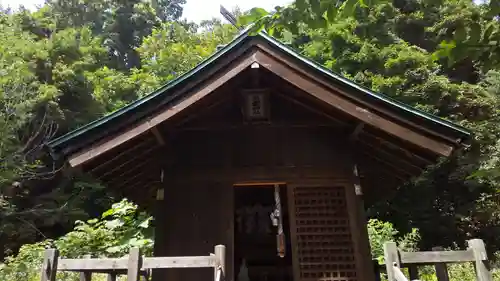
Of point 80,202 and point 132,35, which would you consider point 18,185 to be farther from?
point 132,35

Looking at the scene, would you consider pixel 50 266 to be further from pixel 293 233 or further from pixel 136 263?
pixel 293 233

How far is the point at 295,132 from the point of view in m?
6.14

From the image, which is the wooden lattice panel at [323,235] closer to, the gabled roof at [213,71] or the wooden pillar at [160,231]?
the gabled roof at [213,71]

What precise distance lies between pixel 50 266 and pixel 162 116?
7.20 ft

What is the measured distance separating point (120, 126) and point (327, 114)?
119 inches

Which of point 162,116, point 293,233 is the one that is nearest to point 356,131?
point 293,233

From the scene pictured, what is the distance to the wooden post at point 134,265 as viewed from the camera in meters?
4.25

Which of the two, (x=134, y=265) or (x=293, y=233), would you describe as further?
(x=293, y=233)

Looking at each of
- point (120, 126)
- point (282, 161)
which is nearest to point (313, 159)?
point (282, 161)

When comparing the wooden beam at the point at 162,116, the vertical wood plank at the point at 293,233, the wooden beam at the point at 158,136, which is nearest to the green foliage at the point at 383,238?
the vertical wood plank at the point at 293,233

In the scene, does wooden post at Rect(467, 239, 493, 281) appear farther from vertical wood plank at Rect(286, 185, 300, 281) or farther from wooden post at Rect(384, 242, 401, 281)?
vertical wood plank at Rect(286, 185, 300, 281)

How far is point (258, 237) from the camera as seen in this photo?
9.48m

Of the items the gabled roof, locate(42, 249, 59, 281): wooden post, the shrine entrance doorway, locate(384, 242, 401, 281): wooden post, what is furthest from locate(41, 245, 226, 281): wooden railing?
the shrine entrance doorway

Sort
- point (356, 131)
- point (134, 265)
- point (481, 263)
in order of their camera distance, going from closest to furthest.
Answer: point (134, 265)
point (481, 263)
point (356, 131)
